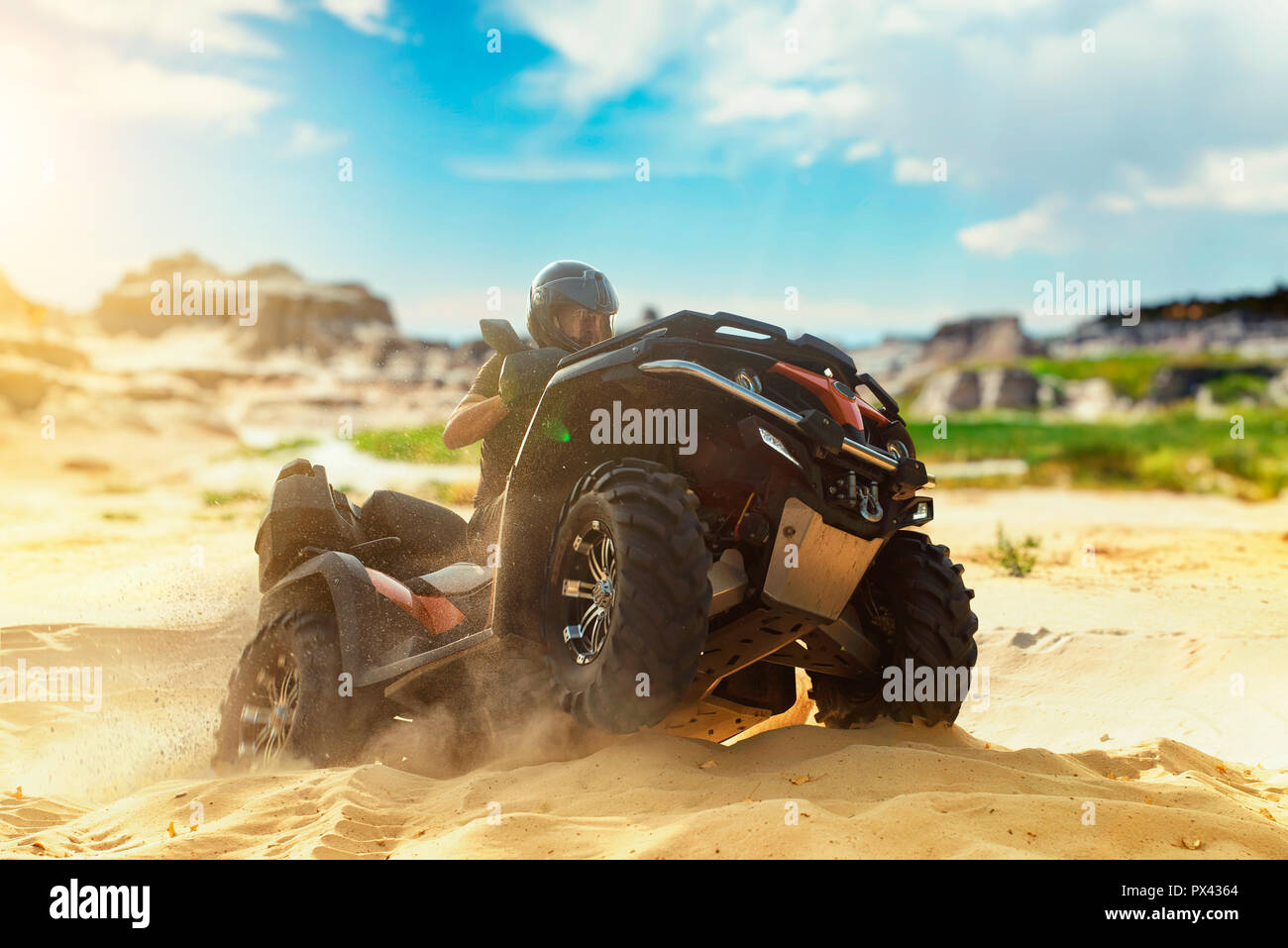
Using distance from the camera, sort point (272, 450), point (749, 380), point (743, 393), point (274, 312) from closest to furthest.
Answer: point (743, 393)
point (749, 380)
point (272, 450)
point (274, 312)

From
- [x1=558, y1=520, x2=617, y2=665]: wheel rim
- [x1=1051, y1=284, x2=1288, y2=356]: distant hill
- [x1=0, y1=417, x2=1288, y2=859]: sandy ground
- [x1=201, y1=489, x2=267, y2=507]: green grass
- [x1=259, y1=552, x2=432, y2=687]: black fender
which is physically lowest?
[x1=0, y1=417, x2=1288, y2=859]: sandy ground

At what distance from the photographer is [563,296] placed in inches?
199

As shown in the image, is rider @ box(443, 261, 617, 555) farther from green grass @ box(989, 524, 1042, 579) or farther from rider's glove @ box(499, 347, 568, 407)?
green grass @ box(989, 524, 1042, 579)

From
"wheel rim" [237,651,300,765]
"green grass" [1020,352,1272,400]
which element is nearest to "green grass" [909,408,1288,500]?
"wheel rim" [237,651,300,765]

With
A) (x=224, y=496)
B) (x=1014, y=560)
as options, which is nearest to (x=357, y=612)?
(x=1014, y=560)

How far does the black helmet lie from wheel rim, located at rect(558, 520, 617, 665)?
1300 mm

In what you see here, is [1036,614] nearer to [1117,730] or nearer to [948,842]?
[1117,730]

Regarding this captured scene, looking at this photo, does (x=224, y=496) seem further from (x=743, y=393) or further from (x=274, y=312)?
(x=274, y=312)

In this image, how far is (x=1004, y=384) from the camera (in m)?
82.8

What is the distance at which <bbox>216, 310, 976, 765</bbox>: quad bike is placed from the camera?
3.67 metres

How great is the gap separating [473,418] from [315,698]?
1.51 m

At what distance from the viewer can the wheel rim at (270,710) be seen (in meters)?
5.34

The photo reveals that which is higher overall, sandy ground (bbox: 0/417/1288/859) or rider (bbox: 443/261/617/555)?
rider (bbox: 443/261/617/555)
